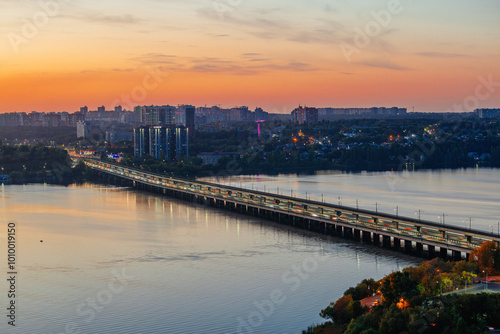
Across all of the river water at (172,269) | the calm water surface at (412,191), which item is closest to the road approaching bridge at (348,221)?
the river water at (172,269)

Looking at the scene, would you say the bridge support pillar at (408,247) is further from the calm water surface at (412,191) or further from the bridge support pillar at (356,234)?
the calm water surface at (412,191)

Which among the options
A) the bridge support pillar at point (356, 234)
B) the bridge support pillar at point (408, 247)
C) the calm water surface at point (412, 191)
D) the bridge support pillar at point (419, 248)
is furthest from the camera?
the calm water surface at point (412, 191)

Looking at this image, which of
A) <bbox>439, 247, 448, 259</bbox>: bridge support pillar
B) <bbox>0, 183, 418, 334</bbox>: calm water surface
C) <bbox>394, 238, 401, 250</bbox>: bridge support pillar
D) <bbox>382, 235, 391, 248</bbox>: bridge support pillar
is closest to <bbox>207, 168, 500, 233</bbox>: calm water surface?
<bbox>439, 247, 448, 259</bbox>: bridge support pillar

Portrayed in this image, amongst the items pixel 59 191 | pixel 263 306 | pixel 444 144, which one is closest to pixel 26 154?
pixel 59 191

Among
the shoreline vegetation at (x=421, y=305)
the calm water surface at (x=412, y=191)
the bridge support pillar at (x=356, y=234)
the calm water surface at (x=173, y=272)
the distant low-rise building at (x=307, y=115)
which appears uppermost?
the distant low-rise building at (x=307, y=115)

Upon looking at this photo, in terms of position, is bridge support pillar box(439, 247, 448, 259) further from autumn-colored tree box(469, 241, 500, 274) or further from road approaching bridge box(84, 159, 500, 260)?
autumn-colored tree box(469, 241, 500, 274)

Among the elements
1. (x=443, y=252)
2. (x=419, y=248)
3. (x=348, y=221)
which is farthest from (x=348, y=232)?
(x=443, y=252)
